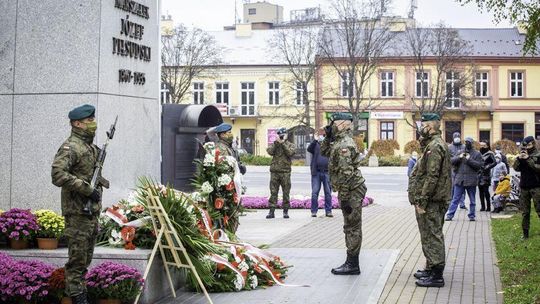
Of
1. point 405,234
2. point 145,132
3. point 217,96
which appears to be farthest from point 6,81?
point 217,96

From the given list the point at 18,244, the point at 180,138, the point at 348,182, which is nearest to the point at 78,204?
the point at 18,244

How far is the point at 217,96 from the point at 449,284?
193 ft

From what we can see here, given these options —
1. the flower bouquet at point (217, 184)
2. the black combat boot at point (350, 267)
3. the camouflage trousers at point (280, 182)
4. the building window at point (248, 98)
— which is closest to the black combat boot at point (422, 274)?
the black combat boot at point (350, 267)

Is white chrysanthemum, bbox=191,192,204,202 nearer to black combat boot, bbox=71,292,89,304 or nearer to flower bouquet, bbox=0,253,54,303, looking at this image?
flower bouquet, bbox=0,253,54,303

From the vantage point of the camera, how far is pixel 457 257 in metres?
12.8

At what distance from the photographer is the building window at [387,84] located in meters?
64.1

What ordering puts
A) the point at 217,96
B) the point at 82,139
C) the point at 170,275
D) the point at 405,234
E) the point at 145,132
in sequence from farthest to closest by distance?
the point at 217,96, the point at 405,234, the point at 145,132, the point at 170,275, the point at 82,139

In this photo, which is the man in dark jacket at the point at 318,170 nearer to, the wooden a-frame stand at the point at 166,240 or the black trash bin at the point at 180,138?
the black trash bin at the point at 180,138

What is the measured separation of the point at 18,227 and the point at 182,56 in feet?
181

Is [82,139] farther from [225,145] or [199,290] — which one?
[225,145]

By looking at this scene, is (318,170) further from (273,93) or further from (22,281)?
(273,93)

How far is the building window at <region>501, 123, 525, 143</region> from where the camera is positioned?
209 ft

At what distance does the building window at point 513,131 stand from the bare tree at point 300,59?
51.7 feet

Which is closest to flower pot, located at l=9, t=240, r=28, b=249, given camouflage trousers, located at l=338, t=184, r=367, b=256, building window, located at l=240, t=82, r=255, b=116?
camouflage trousers, located at l=338, t=184, r=367, b=256
